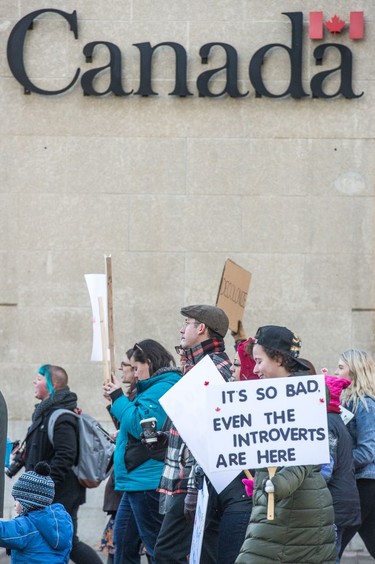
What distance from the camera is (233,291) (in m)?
8.17

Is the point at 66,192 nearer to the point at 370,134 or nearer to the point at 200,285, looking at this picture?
the point at 200,285

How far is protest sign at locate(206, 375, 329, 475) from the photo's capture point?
16.6 ft

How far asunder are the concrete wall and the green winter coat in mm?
5752

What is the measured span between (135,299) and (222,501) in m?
5.00

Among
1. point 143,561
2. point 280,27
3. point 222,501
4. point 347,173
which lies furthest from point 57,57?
point 222,501

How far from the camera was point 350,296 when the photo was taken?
10883mm

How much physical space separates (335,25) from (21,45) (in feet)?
9.77

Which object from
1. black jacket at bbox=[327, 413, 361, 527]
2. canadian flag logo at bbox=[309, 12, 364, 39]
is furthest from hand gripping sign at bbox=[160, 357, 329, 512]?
canadian flag logo at bbox=[309, 12, 364, 39]

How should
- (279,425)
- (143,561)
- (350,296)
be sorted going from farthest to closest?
(350,296)
(143,561)
(279,425)

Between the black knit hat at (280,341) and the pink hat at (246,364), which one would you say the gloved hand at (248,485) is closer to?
the black knit hat at (280,341)

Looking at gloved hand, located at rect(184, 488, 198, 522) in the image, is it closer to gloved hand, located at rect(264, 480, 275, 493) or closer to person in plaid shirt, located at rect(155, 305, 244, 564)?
person in plaid shirt, located at rect(155, 305, 244, 564)

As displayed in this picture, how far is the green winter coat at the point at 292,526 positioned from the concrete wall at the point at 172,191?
5.75 m

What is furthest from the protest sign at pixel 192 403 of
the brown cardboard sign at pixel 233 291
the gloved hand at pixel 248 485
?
the brown cardboard sign at pixel 233 291

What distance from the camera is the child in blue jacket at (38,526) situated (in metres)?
6.21
